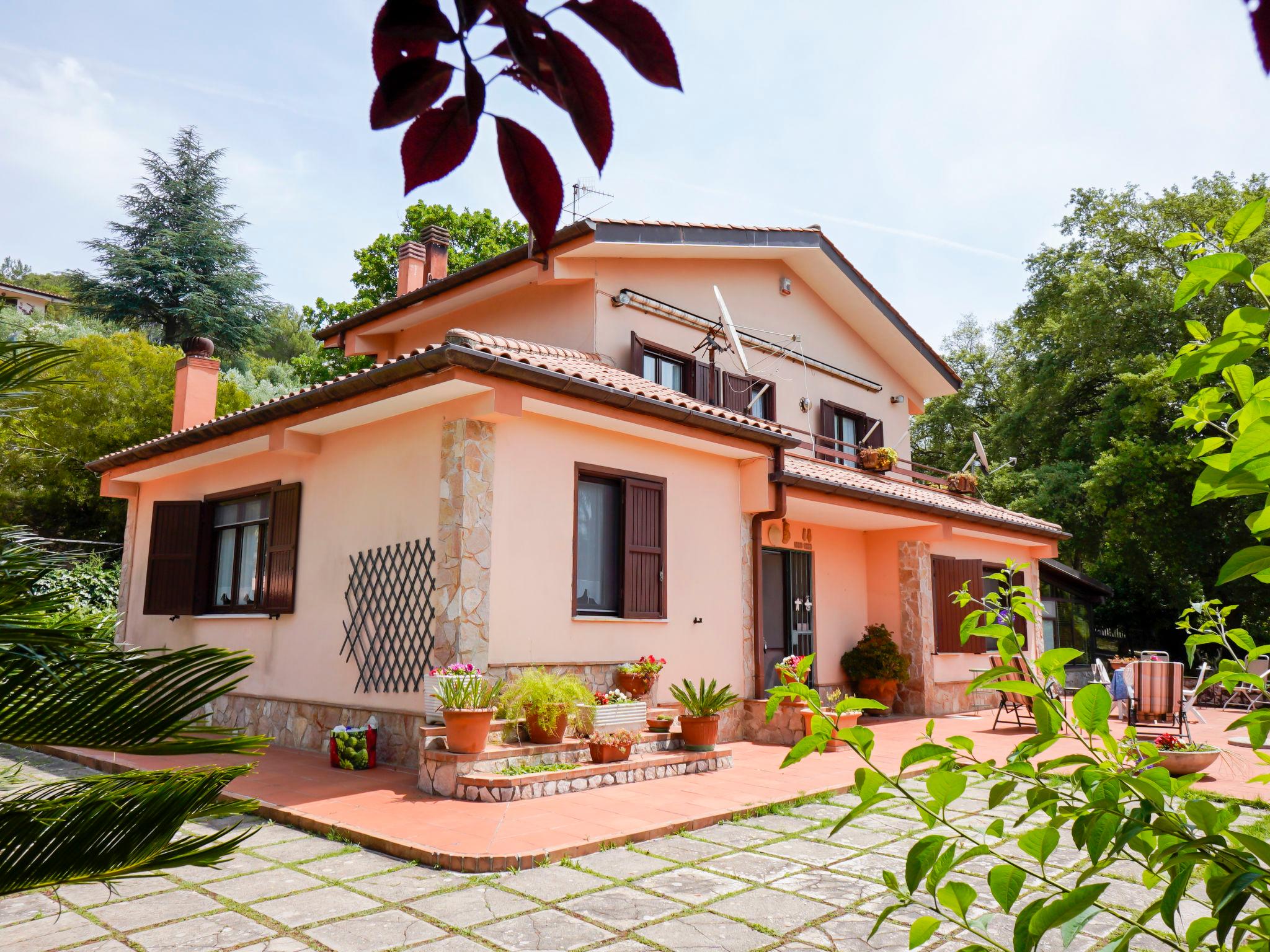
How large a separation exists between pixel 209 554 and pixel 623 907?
8.48m

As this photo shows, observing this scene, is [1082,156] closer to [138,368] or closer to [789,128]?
[789,128]

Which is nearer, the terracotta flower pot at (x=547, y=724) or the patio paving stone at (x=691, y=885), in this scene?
the patio paving stone at (x=691, y=885)

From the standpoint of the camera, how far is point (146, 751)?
66.5 inches

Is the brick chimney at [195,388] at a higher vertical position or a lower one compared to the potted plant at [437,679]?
higher

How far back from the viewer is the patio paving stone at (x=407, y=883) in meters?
4.34

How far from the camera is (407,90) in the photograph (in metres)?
0.81

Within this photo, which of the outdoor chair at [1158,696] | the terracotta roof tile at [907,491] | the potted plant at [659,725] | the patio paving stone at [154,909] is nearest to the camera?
the patio paving stone at [154,909]

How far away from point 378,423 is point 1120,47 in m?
8.02

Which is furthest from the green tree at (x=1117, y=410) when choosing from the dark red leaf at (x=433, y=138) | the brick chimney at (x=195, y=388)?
the dark red leaf at (x=433, y=138)

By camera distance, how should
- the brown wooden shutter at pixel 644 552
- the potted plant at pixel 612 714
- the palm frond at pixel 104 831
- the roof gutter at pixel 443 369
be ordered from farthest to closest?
1. the brown wooden shutter at pixel 644 552
2. the potted plant at pixel 612 714
3. the roof gutter at pixel 443 369
4. the palm frond at pixel 104 831

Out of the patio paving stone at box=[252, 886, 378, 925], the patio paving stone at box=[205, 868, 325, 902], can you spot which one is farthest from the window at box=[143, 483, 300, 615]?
the patio paving stone at box=[252, 886, 378, 925]

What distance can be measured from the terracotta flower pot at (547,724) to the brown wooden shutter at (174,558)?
5.68 metres

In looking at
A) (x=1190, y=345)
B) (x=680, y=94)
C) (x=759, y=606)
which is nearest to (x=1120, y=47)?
(x=680, y=94)

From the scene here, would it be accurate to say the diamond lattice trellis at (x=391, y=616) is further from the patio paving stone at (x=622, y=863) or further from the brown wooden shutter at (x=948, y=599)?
the brown wooden shutter at (x=948, y=599)
